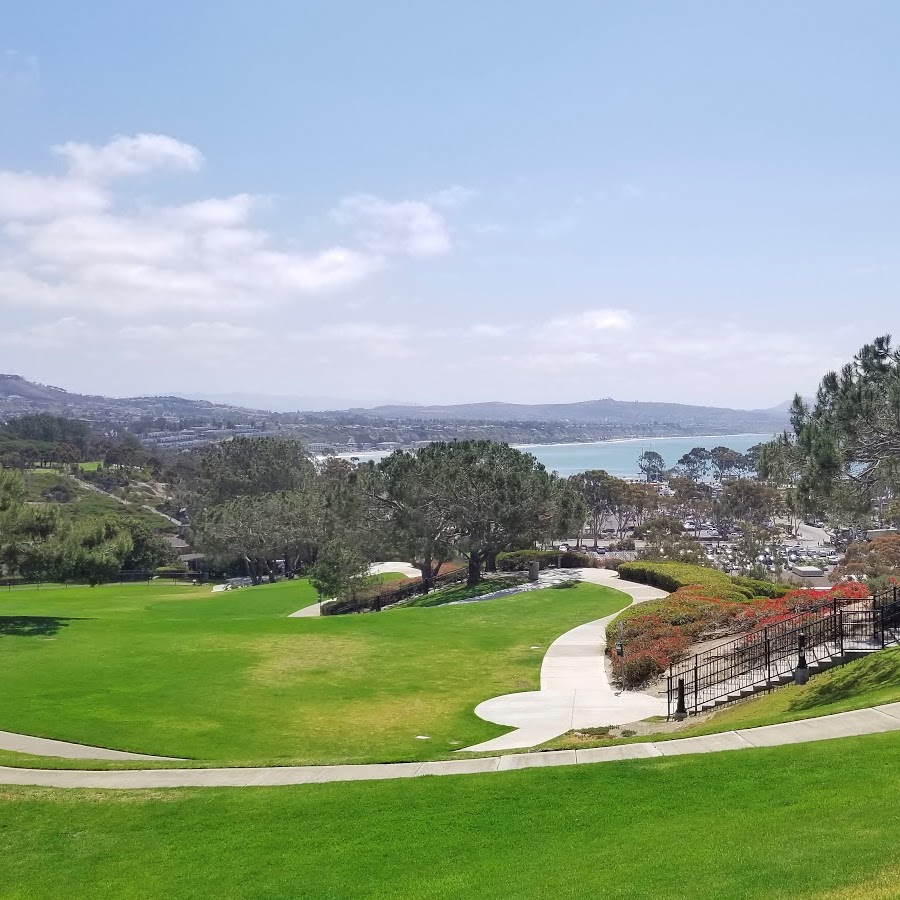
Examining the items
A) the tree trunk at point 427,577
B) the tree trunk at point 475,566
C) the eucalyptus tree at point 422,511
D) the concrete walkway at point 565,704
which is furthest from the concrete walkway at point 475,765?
the tree trunk at point 427,577

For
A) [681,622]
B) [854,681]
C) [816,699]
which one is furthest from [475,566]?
[816,699]

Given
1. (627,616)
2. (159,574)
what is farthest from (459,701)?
(159,574)

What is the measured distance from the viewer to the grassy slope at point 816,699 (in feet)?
52.3

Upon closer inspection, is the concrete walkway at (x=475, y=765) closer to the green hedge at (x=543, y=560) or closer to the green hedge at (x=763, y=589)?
the green hedge at (x=763, y=589)

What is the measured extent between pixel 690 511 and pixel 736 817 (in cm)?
14558

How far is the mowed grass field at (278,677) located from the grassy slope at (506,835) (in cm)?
323

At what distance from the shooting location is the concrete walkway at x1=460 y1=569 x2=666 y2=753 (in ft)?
65.8

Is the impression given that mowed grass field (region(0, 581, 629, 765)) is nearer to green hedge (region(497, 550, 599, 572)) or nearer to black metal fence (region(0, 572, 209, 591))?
green hedge (region(497, 550, 599, 572))

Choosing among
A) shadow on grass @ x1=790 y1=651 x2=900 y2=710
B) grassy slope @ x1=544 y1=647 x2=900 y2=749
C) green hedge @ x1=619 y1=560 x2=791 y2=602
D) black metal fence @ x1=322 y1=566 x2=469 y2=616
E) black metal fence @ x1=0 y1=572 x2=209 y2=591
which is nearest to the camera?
grassy slope @ x1=544 y1=647 x2=900 y2=749

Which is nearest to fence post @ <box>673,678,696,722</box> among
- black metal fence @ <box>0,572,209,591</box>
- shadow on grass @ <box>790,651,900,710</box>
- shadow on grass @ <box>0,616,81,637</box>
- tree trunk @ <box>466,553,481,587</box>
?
shadow on grass @ <box>790,651,900,710</box>

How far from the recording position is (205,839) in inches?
480

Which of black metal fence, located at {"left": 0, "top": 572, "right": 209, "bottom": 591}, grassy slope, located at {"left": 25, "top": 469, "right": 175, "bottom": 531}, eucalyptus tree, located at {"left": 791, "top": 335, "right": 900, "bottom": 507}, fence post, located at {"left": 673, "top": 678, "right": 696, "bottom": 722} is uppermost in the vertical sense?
eucalyptus tree, located at {"left": 791, "top": 335, "right": 900, "bottom": 507}

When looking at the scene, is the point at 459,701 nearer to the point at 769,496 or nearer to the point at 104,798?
the point at 104,798

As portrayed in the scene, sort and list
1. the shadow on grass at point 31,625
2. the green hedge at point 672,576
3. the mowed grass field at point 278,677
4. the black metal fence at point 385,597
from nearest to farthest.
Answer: the mowed grass field at point 278,677
the shadow on grass at point 31,625
the green hedge at point 672,576
the black metal fence at point 385,597
